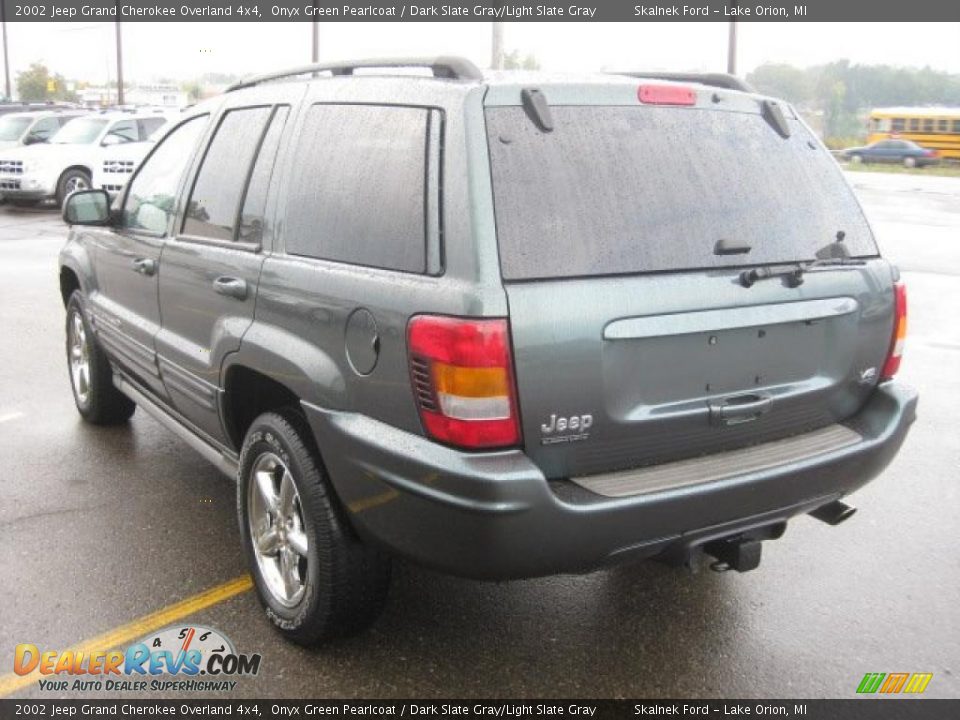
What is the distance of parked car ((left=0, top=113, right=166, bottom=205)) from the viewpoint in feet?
63.3

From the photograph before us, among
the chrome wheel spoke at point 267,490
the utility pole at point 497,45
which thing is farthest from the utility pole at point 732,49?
the chrome wheel spoke at point 267,490

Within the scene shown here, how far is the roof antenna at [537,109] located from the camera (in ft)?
9.08

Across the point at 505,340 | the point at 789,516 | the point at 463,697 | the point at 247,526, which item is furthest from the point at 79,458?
the point at 789,516

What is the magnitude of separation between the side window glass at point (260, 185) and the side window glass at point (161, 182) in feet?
2.42

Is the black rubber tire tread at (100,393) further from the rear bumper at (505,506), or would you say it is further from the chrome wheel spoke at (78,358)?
the rear bumper at (505,506)

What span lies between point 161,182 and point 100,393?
61.3 inches

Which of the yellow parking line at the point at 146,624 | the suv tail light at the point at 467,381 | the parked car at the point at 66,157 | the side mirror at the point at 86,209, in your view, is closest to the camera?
the suv tail light at the point at 467,381

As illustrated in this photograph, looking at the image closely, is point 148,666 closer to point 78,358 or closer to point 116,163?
point 78,358

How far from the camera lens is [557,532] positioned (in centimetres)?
258

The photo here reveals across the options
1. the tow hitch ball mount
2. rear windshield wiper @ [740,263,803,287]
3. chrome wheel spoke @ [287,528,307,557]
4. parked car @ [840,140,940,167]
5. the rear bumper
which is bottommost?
chrome wheel spoke @ [287,528,307,557]

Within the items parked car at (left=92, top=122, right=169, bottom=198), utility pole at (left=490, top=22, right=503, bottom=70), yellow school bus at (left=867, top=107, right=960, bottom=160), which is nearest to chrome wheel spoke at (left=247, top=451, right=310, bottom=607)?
parked car at (left=92, top=122, right=169, bottom=198)

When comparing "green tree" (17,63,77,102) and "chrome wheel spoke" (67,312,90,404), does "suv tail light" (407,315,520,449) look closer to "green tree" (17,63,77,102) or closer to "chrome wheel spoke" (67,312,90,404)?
"chrome wheel spoke" (67,312,90,404)

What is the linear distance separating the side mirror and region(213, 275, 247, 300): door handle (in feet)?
4.95

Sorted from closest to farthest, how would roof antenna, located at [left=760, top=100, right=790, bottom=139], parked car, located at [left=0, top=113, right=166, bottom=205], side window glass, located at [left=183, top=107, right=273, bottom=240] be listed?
1. roof antenna, located at [left=760, top=100, right=790, bottom=139]
2. side window glass, located at [left=183, top=107, right=273, bottom=240]
3. parked car, located at [left=0, top=113, right=166, bottom=205]
